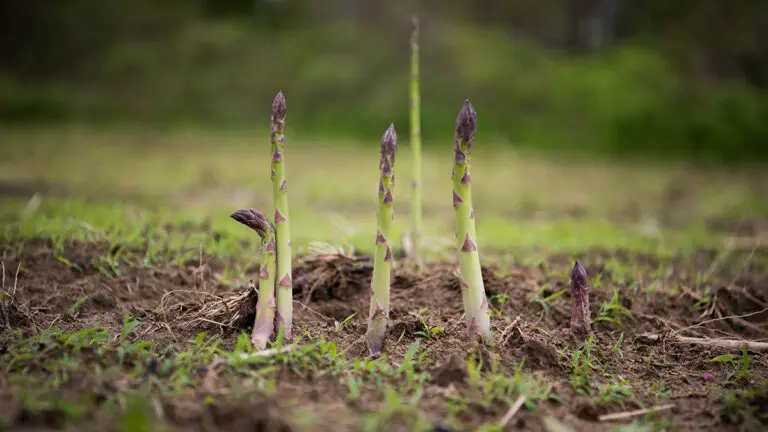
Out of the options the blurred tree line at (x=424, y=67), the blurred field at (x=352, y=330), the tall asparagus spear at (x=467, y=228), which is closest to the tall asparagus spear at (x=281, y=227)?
the blurred field at (x=352, y=330)

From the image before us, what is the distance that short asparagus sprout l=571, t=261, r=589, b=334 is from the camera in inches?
110

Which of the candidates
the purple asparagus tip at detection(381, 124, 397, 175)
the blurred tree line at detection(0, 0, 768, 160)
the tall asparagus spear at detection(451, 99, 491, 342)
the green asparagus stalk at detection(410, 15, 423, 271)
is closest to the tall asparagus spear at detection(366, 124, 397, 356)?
the purple asparagus tip at detection(381, 124, 397, 175)

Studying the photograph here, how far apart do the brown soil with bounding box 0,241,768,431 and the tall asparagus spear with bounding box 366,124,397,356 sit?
11cm

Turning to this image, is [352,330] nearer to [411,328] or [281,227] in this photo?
[411,328]

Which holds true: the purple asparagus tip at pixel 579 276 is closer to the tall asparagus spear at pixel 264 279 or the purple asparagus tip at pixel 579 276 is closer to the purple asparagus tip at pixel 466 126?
the purple asparagus tip at pixel 466 126

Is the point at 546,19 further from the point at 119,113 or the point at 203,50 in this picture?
the point at 119,113

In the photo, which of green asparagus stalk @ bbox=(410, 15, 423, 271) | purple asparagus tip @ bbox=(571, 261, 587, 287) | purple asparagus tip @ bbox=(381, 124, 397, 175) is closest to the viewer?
purple asparagus tip @ bbox=(381, 124, 397, 175)

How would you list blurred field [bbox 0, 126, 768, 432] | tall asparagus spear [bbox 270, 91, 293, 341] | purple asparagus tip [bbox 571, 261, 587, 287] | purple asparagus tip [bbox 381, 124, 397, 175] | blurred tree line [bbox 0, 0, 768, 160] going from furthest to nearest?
blurred tree line [bbox 0, 0, 768, 160]
purple asparagus tip [bbox 571, 261, 587, 287]
tall asparagus spear [bbox 270, 91, 293, 341]
purple asparagus tip [bbox 381, 124, 397, 175]
blurred field [bbox 0, 126, 768, 432]

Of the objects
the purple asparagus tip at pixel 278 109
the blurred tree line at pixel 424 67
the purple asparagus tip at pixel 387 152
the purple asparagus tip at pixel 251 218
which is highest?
the blurred tree line at pixel 424 67

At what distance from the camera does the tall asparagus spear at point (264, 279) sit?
245cm

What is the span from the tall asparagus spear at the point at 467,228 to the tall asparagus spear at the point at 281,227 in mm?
668

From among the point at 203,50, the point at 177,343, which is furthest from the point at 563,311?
the point at 203,50

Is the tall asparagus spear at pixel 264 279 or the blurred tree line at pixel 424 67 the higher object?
the blurred tree line at pixel 424 67

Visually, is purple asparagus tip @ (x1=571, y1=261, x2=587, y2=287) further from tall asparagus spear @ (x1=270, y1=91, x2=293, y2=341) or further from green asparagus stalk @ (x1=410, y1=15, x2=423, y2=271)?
tall asparagus spear @ (x1=270, y1=91, x2=293, y2=341)
